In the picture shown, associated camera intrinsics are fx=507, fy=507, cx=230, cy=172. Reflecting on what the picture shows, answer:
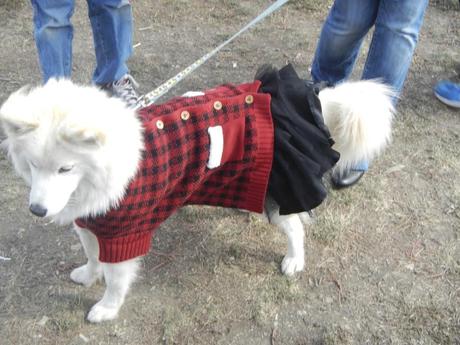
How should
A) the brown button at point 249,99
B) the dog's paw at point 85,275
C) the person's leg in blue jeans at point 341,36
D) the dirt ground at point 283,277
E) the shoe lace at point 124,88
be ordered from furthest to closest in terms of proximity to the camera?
the shoe lace at point 124,88
the person's leg in blue jeans at point 341,36
the dog's paw at point 85,275
the dirt ground at point 283,277
the brown button at point 249,99

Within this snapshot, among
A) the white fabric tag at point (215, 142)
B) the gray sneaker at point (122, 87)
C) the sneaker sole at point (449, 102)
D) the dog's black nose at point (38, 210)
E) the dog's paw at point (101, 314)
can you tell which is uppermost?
the white fabric tag at point (215, 142)

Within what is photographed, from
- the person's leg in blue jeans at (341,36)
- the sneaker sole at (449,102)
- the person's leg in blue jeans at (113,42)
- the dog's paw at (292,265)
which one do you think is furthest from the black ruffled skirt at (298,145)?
the sneaker sole at (449,102)

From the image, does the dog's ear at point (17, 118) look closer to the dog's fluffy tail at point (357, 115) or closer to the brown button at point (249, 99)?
the brown button at point (249, 99)

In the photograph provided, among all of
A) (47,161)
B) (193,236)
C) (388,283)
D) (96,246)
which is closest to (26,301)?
(96,246)

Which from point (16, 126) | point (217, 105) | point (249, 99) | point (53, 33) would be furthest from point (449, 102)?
point (16, 126)

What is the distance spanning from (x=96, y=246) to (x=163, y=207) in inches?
15.4

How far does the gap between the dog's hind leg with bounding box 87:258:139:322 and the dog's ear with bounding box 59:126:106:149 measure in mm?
591

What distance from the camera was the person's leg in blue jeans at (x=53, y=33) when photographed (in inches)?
91.4

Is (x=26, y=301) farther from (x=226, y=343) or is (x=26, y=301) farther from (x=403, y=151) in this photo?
(x=403, y=151)

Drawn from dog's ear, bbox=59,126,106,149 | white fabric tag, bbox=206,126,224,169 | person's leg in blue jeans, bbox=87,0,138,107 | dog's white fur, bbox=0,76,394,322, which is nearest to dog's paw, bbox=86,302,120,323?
dog's white fur, bbox=0,76,394,322

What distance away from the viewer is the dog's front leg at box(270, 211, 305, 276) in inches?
79.1

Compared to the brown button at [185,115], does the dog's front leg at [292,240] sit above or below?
below

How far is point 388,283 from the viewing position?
213 cm

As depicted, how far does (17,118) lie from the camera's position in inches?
51.0
